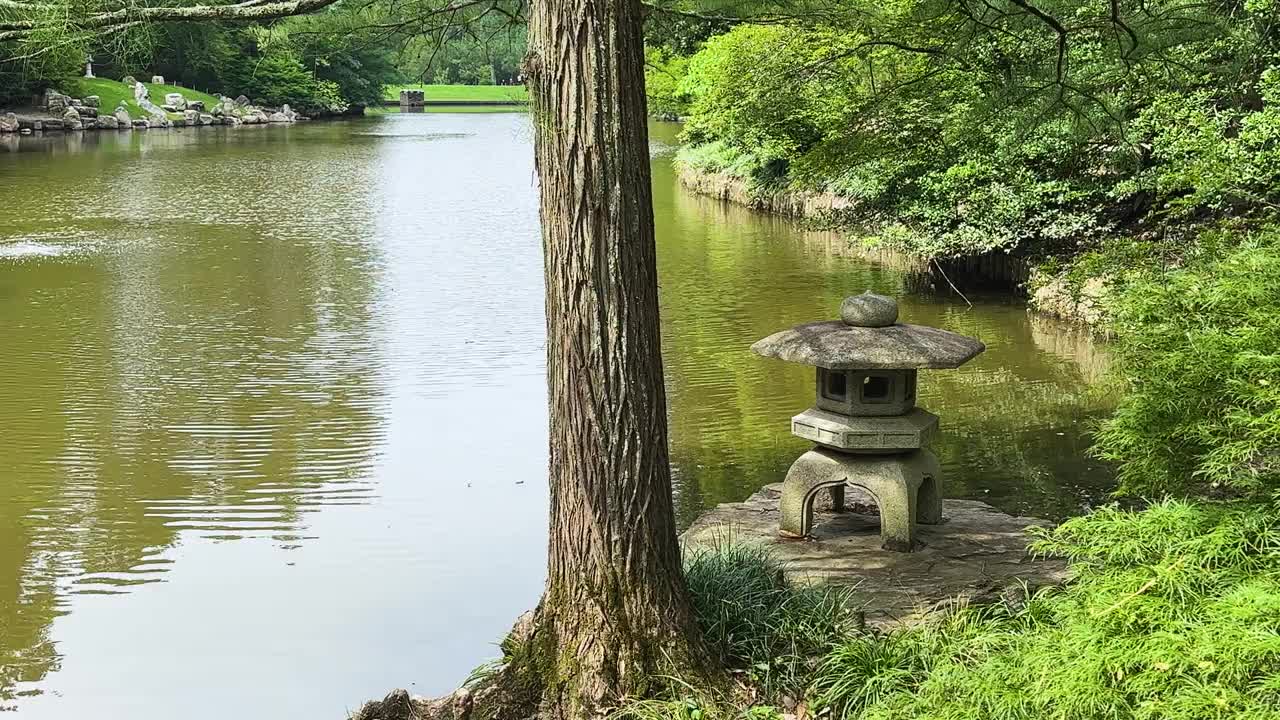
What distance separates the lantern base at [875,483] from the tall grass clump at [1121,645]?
1017 millimetres

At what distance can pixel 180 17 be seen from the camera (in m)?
5.48

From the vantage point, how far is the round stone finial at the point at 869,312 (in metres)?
5.02

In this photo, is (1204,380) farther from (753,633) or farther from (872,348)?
(753,633)

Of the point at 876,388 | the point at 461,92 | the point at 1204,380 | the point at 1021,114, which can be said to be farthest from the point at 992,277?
the point at 461,92

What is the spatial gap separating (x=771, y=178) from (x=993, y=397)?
10144 millimetres

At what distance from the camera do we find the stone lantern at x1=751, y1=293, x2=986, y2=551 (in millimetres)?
4863

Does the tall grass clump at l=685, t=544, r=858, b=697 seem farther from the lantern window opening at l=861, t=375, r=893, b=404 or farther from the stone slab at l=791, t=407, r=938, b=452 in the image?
the lantern window opening at l=861, t=375, r=893, b=404

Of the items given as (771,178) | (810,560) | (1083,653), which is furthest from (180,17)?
(771,178)

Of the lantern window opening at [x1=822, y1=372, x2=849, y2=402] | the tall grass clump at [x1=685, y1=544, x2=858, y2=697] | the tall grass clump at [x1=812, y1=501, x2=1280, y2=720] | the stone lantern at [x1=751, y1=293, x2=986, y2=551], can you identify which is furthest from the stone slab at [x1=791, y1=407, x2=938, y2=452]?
the tall grass clump at [x1=812, y1=501, x2=1280, y2=720]

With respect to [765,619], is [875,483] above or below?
above

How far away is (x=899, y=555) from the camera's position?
490cm

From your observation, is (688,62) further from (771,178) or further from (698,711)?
(698,711)

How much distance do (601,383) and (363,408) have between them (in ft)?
16.6

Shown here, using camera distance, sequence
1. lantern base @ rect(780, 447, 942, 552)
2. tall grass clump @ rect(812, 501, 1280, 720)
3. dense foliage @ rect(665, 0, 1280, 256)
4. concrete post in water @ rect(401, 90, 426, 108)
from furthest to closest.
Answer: concrete post in water @ rect(401, 90, 426, 108), dense foliage @ rect(665, 0, 1280, 256), lantern base @ rect(780, 447, 942, 552), tall grass clump @ rect(812, 501, 1280, 720)
